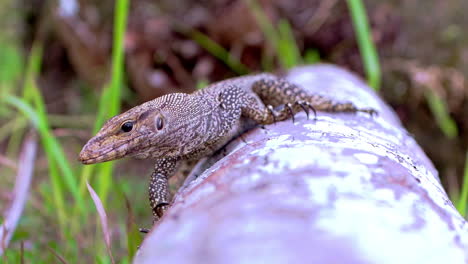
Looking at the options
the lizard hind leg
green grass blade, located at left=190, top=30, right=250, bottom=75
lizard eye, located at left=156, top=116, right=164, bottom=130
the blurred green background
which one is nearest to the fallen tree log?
lizard eye, located at left=156, top=116, right=164, bottom=130

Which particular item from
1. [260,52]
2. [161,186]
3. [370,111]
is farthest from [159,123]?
[260,52]

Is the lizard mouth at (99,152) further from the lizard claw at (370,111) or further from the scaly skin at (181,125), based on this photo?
the lizard claw at (370,111)

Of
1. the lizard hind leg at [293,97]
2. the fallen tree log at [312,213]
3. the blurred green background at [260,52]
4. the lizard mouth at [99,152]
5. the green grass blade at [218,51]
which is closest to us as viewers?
the fallen tree log at [312,213]

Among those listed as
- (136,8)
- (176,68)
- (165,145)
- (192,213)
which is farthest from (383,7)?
(192,213)

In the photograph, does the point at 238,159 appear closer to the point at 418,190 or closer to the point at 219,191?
the point at 219,191

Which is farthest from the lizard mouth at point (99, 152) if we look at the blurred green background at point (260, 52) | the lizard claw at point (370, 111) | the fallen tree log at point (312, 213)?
the blurred green background at point (260, 52)

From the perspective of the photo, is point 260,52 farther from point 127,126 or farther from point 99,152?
point 99,152
